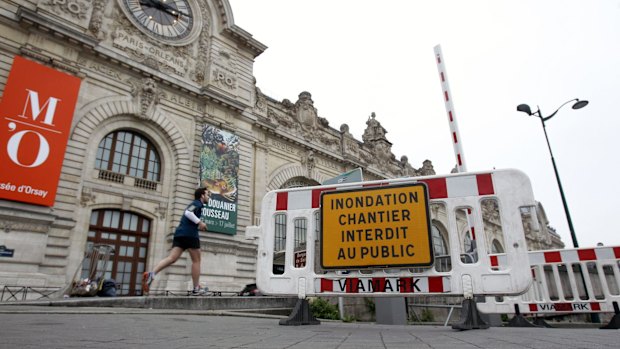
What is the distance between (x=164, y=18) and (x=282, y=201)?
58.6 ft

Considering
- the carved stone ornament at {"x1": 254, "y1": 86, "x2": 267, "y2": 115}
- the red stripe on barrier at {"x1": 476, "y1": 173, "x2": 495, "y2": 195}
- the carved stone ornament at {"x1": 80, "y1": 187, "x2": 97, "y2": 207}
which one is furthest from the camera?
the carved stone ornament at {"x1": 254, "y1": 86, "x2": 267, "y2": 115}

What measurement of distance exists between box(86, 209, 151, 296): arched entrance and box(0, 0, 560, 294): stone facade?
199 millimetres

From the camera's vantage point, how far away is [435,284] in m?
3.53

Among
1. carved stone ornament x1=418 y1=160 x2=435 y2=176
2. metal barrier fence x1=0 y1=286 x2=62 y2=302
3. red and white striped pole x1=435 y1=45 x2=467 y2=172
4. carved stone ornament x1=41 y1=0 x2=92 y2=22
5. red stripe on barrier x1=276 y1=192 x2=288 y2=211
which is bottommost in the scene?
metal barrier fence x1=0 y1=286 x2=62 y2=302

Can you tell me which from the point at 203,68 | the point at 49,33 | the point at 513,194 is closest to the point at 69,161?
the point at 49,33

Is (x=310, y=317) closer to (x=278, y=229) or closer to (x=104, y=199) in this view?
(x=104, y=199)

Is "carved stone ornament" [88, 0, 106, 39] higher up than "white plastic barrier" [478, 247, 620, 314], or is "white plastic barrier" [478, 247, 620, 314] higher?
"carved stone ornament" [88, 0, 106, 39]

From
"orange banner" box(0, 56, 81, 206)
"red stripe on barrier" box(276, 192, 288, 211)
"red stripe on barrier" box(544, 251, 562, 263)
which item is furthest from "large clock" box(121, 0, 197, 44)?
"red stripe on barrier" box(544, 251, 562, 263)

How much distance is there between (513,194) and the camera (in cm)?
361

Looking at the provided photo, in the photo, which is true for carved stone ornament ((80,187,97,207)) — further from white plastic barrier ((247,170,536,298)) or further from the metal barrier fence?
white plastic barrier ((247,170,536,298))

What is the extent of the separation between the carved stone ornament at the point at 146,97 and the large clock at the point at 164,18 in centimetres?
284

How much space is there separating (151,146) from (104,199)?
11.3 feet

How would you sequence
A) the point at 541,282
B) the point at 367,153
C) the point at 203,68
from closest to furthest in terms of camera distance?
1. the point at 541,282
2. the point at 203,68
3. the point at 367,153

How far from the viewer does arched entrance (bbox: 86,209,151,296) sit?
14398 mm
